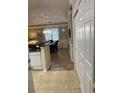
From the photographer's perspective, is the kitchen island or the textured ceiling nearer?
the kitchen island

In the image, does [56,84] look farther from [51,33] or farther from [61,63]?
[51,33]

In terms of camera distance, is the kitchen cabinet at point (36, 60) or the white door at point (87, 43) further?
the kitchen cabinet at point (36, 60)

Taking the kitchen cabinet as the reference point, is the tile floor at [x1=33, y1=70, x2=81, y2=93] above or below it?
below

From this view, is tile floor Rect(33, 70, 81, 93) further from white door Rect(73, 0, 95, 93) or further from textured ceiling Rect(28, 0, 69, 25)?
textured ceiling Rect(28, 0, 69, 25)

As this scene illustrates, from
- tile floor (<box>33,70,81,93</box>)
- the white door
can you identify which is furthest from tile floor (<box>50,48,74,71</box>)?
the white door

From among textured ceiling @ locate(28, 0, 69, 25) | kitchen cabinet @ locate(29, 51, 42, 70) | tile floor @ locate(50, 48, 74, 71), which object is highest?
textured ceiling @ locate(28, 0, 69, 25)

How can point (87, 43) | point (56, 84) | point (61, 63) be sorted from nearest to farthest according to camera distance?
Result: point (87, 43) < point (56, 84) < point (61, 63)

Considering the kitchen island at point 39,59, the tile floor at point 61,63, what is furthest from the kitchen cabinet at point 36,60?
the tile floor at point 61,63

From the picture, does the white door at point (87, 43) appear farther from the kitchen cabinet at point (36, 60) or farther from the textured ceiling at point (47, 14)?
the textured ceiling at point (47, 14)

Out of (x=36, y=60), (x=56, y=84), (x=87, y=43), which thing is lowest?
(x=56, y=84)

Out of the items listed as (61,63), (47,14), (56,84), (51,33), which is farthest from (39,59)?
(51,33)
